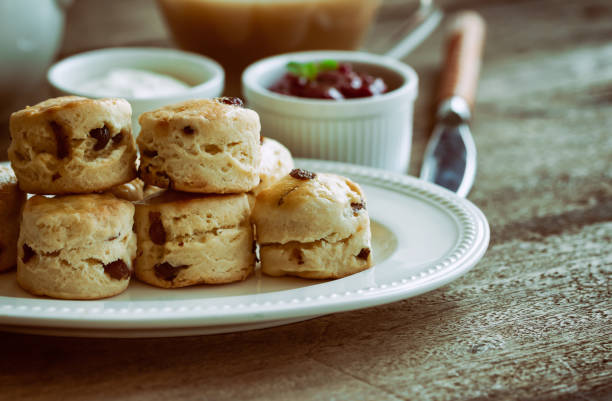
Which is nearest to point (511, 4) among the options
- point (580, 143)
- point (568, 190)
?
point (580, 143)

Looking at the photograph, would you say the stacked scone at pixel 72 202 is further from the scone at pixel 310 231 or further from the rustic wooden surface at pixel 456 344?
the scone at pixel 310 231

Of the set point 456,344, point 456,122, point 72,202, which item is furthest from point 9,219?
point 456,122

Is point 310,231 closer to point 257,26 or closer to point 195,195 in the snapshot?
point 195,195

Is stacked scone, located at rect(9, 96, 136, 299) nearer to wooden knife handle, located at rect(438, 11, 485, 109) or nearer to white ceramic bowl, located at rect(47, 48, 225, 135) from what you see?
white ceramic bowl, located at rect(47, 48, 225, 135)

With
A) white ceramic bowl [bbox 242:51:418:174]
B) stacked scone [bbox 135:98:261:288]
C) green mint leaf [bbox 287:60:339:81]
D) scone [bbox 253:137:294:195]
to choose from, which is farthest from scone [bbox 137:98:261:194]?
green mint leaf [bbox 287:60:339:81]

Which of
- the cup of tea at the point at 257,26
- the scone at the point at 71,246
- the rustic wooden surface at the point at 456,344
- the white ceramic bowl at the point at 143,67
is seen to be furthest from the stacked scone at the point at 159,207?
the cup of tea at the point at 257,26

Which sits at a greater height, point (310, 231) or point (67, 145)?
point (67, 145)

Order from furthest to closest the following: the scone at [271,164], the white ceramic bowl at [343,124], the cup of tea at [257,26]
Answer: the cup of tea at [257,26], the white ceramic bowl at [343,124], the scone at [271,164]
